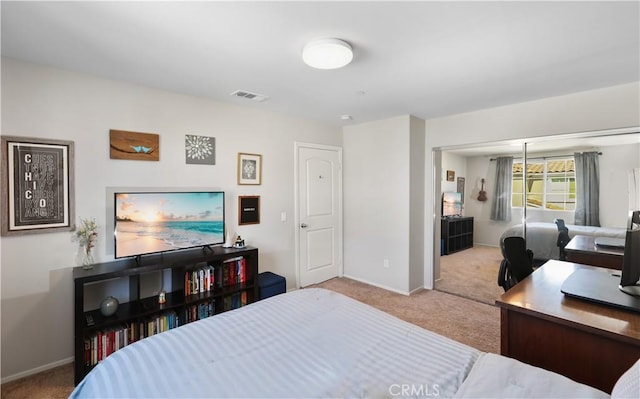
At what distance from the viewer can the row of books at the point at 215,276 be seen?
9.45 feet

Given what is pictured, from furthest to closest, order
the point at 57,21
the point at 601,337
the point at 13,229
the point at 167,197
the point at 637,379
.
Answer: the point at 167,197 < the point at 13,229 < the point at 57,21 < the point at 601,337 < the point at 637,379

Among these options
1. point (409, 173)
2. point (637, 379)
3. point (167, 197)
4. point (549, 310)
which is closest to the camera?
point (637, 379)

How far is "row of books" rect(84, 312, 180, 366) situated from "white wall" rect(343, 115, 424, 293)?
269 cm

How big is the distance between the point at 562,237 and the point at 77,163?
495 cm

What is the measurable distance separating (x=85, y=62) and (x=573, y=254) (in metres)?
4.65

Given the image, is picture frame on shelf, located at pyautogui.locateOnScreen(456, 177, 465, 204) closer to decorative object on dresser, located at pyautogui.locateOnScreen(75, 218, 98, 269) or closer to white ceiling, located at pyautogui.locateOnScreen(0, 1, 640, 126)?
white ceiling, located at pyautogui.locateOnScreen(0, 1, 640, 126)

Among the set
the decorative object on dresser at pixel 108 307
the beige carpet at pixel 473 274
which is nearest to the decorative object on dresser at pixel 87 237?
the decorative object on dresser at pixel 108 307

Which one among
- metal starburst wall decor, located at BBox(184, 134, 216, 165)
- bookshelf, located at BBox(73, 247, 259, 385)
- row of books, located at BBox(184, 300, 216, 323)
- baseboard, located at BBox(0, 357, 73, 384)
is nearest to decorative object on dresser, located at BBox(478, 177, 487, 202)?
bookshelf, located at BBox(73, 247, 259, 385)

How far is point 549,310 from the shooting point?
1.59 meters

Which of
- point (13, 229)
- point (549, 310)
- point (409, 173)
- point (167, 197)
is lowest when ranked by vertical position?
point (549, 310)

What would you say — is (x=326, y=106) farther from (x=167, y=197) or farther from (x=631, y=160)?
(x=631, y=160)

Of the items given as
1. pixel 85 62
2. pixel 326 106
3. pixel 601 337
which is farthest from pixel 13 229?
pixel 601 337

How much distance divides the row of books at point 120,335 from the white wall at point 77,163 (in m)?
0.39

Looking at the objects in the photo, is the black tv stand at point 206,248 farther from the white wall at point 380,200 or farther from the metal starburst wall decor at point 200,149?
the white wall at point 380,200
